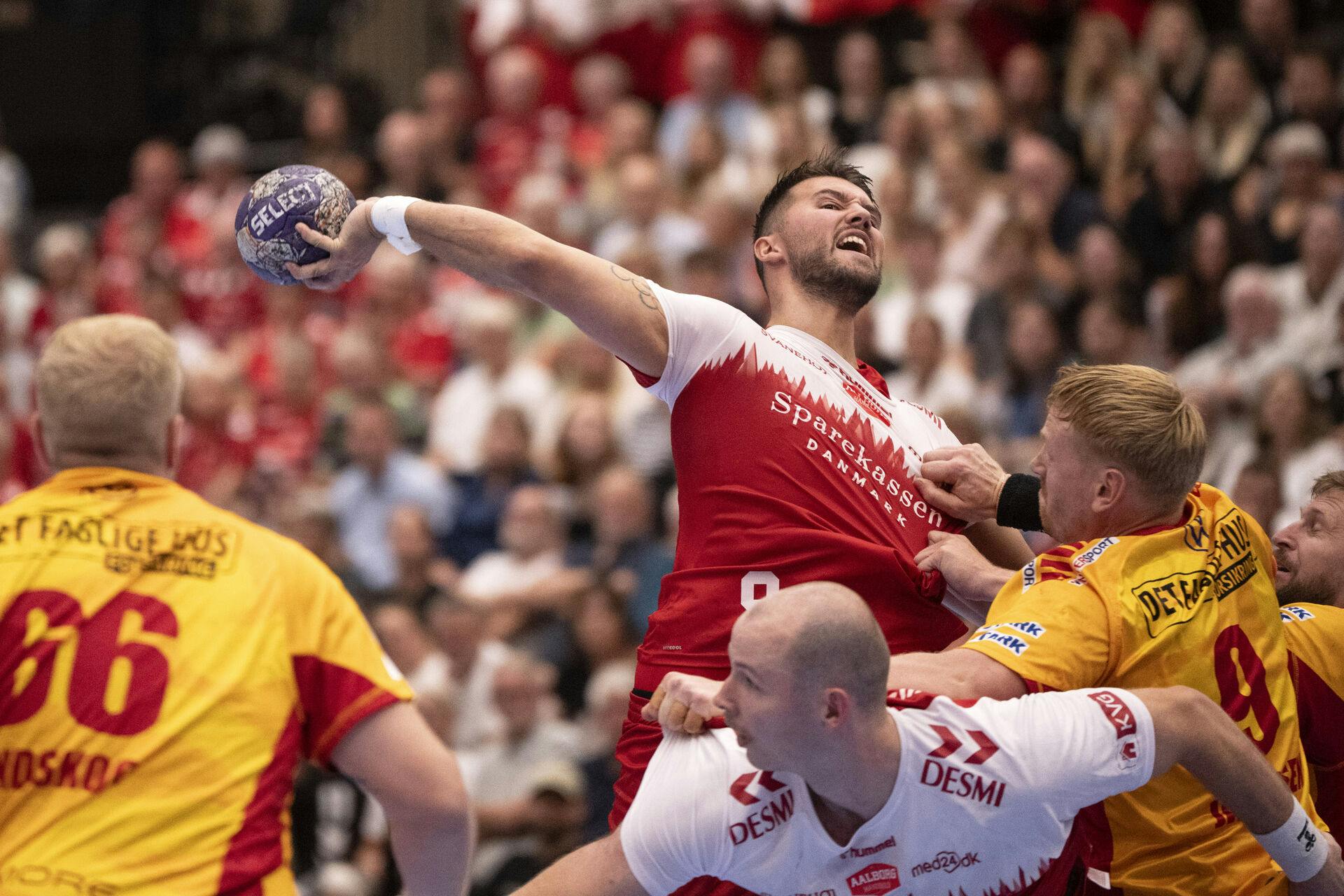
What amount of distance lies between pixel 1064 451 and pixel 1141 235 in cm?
648

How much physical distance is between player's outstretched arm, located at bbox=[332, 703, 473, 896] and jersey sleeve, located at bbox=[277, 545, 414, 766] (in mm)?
36

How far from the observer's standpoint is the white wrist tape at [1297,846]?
13.2 feet

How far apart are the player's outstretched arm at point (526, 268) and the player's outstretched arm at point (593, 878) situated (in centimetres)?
138

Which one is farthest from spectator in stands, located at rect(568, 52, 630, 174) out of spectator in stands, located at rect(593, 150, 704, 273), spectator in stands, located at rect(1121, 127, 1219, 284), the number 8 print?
the number 8 print

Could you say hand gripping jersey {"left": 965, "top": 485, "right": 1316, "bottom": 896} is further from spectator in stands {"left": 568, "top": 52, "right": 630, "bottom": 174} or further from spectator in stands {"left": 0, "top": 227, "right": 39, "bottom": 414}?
spectator in stands {"left": 0, "top": 227, "right": 39, "bottom": 414}

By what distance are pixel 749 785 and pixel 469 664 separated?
578cm

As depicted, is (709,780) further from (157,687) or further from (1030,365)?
(1030,365)

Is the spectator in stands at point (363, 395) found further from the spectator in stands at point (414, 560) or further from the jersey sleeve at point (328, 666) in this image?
the jersey sleeve at point (328, 666)

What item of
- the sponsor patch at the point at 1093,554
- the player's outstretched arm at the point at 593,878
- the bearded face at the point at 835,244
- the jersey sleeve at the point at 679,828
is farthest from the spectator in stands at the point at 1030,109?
the player's outstretched arm at the point at 593,878

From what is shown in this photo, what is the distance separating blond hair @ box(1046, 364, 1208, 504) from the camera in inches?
172

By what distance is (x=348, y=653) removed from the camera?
386 cm

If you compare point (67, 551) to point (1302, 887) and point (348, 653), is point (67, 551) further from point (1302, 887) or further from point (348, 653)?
point (1302, 887)

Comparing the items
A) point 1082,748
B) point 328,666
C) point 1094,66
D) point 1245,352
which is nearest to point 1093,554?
point 1082,748

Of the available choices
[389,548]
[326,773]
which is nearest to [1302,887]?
[326,773]
